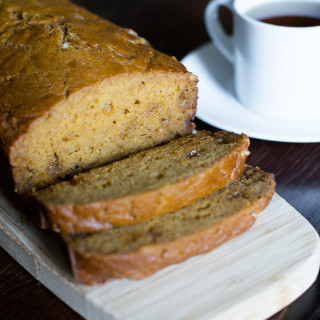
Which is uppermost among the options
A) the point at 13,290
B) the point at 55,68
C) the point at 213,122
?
the point at 55,68

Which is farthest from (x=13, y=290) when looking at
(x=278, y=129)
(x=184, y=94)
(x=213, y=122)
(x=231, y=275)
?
(x=278, y=129)

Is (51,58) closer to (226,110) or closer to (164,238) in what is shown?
(164,238)

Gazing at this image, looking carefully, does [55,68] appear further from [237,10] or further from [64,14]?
[237,10]

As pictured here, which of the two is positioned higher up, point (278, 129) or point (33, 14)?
point (33, 14)

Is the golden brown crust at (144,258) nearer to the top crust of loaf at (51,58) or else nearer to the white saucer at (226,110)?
the top crust of loaf at (51,58)

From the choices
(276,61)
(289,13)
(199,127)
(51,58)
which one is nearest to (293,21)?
(289,13)

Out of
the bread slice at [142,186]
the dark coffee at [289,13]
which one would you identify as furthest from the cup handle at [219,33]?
the bread slice at [142,186]

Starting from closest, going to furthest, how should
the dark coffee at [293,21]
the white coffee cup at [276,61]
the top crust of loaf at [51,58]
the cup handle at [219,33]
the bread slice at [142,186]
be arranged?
the bread slice at [142,186] → the top crust of loaf at [51,58] → the white coffee cup at [276,61] → the dark coffee at [293,21] → the cup handle at [219,33]
